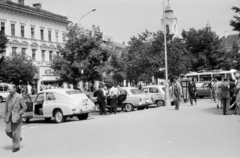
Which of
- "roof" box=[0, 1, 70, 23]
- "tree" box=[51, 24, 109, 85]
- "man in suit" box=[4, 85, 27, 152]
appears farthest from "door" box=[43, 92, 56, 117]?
"roof" box=[0, 1, 70, 23]

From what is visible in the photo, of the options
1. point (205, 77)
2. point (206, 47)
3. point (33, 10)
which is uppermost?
point (33, 10)

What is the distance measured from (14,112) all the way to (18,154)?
1.18 meters

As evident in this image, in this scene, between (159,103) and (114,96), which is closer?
(114,96)

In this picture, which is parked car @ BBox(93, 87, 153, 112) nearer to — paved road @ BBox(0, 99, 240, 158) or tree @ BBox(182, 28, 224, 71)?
paved road @ BBox(0, 99, 240, 158)

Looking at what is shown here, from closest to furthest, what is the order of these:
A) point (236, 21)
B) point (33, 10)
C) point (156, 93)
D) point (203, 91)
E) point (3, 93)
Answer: point (236, 21), point (156, 93), point (203, 91), point (3, 93), point (33, 10)

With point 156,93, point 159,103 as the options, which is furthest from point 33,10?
point 159,103

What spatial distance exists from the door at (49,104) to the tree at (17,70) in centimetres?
2789

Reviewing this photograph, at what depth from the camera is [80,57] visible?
32.5 meters

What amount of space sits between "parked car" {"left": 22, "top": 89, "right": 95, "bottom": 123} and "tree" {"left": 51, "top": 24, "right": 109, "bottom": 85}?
Result: 47.5 feet

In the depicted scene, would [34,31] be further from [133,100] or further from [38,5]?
[133,100]

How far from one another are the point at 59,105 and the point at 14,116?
7.18 m

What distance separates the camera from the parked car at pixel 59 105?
16.1 m

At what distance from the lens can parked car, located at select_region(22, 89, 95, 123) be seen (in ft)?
53.0

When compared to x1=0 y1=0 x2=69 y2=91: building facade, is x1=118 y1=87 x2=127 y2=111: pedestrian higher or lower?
lower
